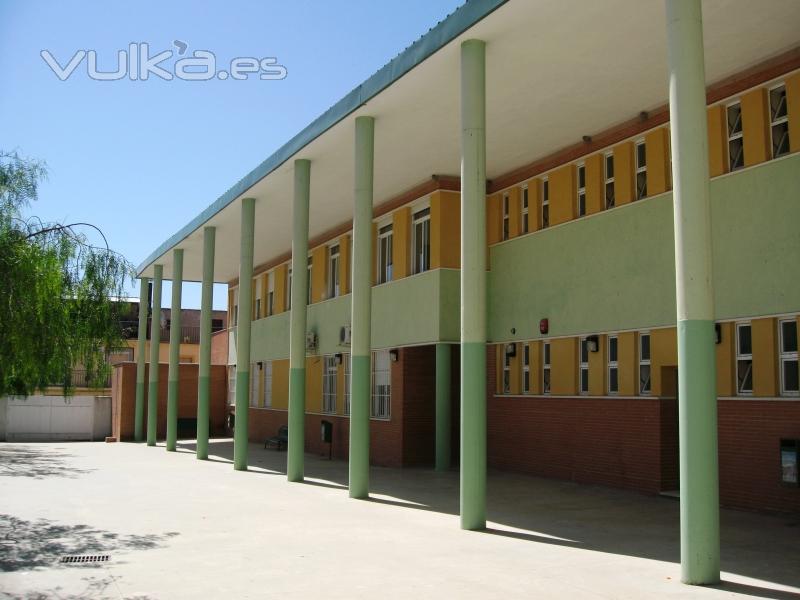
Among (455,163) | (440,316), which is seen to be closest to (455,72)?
(455,163)

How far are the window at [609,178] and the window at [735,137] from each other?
2844 mm

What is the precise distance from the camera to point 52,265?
33.8 feet

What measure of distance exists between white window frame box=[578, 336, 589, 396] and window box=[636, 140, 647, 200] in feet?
10.9

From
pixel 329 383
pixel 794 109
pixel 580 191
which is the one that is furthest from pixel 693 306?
pixel 329 383

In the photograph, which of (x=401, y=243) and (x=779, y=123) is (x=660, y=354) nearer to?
(x=779, y=123)

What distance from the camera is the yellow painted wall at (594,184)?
16.3m

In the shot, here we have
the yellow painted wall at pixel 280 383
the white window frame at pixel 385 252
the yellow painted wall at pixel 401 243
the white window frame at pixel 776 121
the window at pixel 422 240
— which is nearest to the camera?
the white window frame at pixel 776 121

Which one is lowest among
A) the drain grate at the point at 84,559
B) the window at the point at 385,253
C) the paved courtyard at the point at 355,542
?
the paved courtyard at the point at 355,542

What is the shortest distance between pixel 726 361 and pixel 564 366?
430cm

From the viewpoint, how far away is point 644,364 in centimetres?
1596

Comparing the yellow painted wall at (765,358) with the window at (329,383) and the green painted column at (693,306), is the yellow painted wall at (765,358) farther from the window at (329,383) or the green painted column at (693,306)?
the window at (329,383)

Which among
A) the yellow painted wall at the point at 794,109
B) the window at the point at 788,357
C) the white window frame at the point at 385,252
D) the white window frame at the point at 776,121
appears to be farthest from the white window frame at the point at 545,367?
the yellow painted wall at the point at 794,109

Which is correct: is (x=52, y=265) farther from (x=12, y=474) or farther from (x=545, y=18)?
(x=12, y=474)

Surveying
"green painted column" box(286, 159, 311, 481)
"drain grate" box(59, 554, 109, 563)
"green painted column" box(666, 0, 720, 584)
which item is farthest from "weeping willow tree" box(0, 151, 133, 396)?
"green painted column" box(666, 0, 720, 584)
